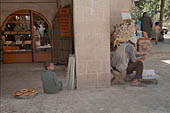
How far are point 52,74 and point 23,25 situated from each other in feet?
15.9

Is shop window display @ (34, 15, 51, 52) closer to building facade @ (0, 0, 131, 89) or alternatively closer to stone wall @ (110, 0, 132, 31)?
stone wall @ (110, 0, 132, 31)

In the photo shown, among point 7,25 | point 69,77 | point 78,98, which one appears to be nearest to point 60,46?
point 7,25

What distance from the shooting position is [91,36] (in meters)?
5.12

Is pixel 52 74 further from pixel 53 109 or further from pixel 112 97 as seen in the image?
pixel 112 97

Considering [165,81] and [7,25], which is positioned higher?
[7,25]

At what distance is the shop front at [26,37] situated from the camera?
8.78 m

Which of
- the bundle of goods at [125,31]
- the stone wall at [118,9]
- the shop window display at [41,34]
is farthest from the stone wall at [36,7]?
the bundle of goods at [125,31]

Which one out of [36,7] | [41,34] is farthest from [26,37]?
[36,7]

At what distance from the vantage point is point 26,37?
898 cm

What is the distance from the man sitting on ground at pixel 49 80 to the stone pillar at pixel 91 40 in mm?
633

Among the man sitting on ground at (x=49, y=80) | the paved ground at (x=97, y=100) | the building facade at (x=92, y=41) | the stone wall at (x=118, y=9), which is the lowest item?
the paved ground at (x=97, y=100)

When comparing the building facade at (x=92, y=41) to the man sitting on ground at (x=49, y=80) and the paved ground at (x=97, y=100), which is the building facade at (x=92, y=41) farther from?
the man sitting on ground at (x=49, y=80)

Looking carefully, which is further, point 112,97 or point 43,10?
point 43,10

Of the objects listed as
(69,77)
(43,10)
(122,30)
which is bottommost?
(69,77)
